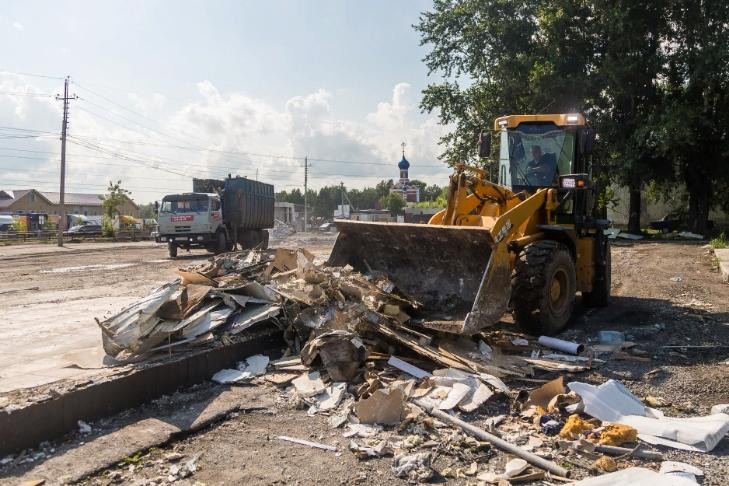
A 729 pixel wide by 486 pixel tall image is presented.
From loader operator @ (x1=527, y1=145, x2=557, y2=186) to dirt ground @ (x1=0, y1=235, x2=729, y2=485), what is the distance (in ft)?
6.76

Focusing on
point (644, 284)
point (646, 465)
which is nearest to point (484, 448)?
point (646, 465)

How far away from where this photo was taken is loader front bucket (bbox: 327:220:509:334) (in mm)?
6809

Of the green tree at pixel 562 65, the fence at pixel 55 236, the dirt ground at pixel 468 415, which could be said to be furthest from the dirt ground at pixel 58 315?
the fence at pixel 55 236

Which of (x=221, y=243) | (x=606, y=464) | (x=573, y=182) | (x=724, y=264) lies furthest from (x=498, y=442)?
(x=221, y=243)

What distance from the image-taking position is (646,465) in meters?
3.74

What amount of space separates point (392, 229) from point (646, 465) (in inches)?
169

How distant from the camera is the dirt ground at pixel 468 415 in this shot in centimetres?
367

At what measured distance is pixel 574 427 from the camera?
423cm

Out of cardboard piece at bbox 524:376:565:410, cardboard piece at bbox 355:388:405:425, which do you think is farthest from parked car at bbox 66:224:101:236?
cardboard piece at bbox 524:376:565:410

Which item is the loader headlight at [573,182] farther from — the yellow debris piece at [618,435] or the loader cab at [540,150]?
the yellow debris piece at [618,435]

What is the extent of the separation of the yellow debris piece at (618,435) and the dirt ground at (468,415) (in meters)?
0.24

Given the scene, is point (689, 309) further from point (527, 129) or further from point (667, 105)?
point (667, 105)

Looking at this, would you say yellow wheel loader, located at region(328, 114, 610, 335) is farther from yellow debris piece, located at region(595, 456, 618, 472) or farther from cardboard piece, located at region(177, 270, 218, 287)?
yellow debris piece, located at region(595, 456, 618, 472)

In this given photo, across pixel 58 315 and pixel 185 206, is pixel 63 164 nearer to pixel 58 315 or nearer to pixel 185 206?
pixel 185 206
